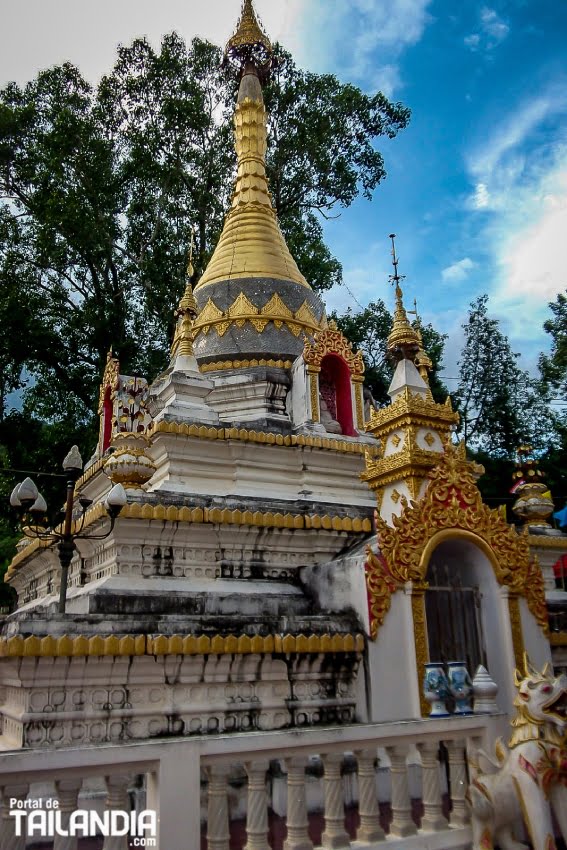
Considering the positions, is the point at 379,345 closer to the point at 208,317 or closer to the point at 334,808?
the point at 208,317

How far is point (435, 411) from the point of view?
28.6 feet

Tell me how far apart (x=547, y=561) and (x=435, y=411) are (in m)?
4.00

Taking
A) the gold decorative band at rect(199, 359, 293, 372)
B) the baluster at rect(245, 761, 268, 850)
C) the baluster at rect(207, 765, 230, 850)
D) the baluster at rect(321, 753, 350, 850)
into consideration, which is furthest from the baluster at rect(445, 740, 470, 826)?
the gold decorative band at rect(199, 359, 293, 372)

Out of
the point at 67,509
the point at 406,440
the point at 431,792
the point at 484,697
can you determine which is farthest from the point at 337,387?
the point at 431,792

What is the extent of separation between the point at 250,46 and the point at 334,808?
18.2 m

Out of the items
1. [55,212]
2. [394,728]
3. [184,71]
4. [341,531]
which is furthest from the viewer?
[184,71]

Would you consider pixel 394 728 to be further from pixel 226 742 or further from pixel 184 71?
pixel 184 71

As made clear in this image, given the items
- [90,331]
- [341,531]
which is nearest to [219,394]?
[341,531]

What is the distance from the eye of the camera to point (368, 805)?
436 centimetres

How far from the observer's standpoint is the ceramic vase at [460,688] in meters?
5.96

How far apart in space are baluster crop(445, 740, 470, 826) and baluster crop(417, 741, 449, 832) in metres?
0.09

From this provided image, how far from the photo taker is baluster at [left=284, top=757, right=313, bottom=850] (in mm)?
4012

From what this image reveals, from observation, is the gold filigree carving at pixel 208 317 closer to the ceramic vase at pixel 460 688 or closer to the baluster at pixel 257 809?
the ceramic vase at pixel 460 688

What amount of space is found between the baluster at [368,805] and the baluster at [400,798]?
0.13 m
